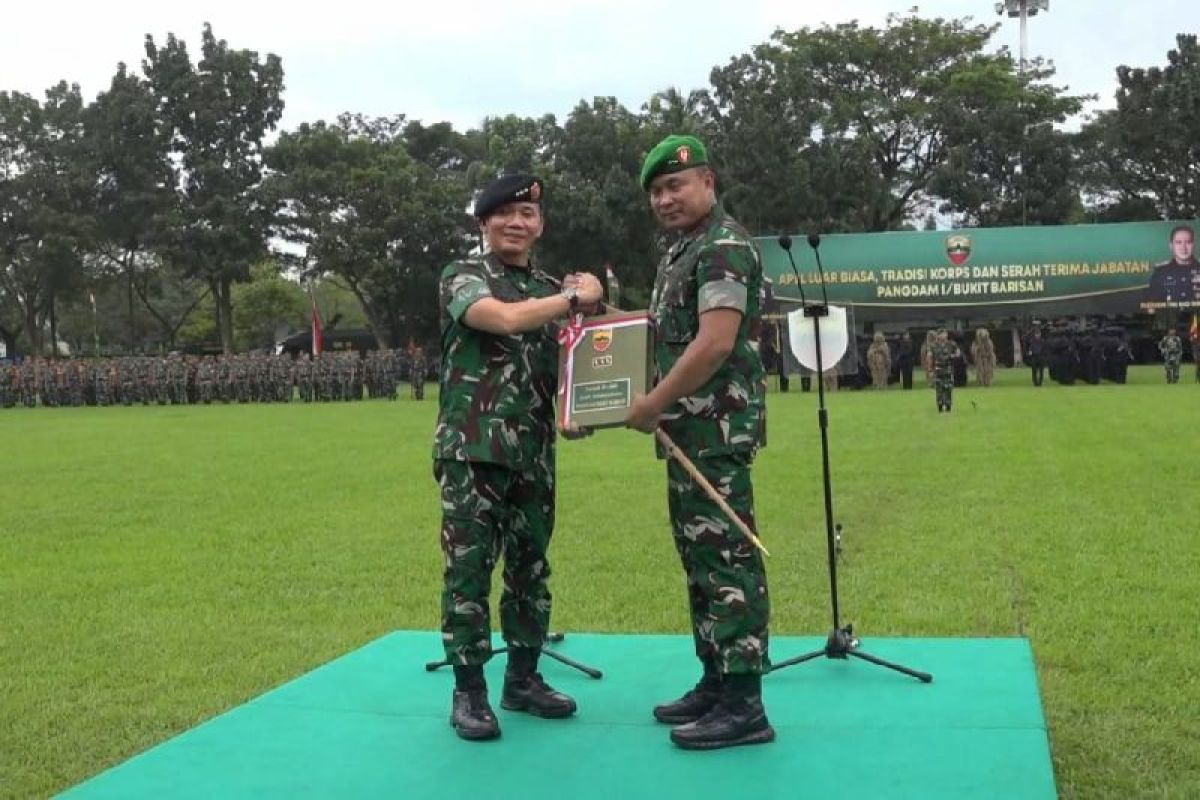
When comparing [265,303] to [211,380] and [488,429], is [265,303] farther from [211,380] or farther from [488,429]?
[488,429]

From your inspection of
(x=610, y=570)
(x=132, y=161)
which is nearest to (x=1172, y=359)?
(x=610, y=570)

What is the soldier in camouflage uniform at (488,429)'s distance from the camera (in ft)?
12.1

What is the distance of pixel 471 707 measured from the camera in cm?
373

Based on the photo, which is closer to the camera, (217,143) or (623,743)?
(623,743)

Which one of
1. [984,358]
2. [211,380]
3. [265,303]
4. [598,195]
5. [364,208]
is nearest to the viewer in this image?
[984,358]

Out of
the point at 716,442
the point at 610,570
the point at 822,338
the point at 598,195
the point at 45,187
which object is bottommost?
the point at 610,570

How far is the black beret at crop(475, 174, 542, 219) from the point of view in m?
3.75

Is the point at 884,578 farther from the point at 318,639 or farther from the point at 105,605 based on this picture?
the point at 105,605

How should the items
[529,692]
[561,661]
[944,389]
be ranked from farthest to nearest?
1. [944,389]
2. [561,661]
3. [529,692]

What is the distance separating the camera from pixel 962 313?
2844 cm

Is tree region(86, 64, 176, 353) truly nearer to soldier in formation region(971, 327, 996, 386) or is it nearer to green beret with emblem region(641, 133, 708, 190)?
soldier in formation region(971, 327, 996, 386)

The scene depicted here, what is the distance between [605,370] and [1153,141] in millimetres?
36703

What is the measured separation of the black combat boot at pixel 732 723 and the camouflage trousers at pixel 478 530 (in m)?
0.70

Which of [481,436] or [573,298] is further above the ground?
[573,298]
